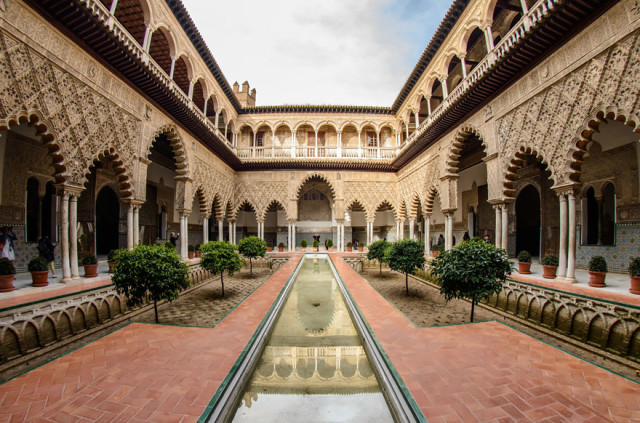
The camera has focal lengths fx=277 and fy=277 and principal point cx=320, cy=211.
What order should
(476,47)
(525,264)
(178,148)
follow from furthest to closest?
(476,47) < (178,148) < (525,264)

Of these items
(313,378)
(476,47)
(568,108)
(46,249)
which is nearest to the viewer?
(313,378)

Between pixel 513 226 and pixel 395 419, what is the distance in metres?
13.2

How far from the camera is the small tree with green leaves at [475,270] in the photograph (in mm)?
4508

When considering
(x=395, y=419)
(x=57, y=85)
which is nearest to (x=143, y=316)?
(x=395, y=419)

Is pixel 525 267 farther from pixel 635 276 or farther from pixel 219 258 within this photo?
pixel 219 258

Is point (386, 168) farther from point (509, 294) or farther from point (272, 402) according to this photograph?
point (272, 402)

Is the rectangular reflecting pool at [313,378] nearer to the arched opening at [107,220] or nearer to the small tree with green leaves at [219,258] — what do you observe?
the small tree with green leaves at [219,258]

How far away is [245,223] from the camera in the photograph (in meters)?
21.7

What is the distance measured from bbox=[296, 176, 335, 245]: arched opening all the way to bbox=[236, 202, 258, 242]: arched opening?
11.9 feet

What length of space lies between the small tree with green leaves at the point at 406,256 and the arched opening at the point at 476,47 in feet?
27.2

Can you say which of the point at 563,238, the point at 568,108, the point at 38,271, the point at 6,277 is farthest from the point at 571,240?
the point at 6,277

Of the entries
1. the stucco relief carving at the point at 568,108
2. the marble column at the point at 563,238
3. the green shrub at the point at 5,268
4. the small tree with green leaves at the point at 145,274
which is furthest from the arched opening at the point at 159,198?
the marble column at the point at 563,238

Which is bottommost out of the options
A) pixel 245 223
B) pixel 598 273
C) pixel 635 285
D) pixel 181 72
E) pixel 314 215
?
pixel 635 285

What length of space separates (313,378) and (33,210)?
425 inches
